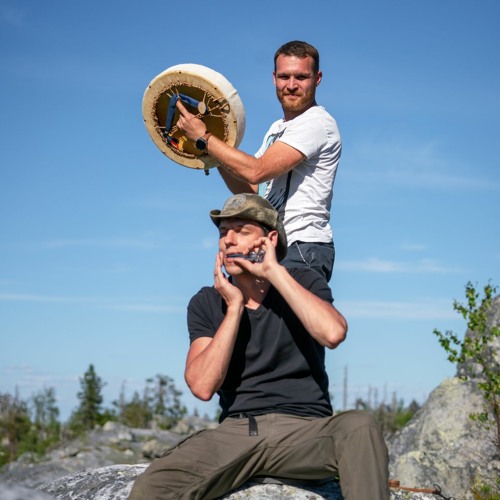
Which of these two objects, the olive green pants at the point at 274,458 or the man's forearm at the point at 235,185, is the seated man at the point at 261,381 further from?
the man's forearm at the point at 235,185

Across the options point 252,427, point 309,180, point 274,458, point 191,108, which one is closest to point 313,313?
point 252,427

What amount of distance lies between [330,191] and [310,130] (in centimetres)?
44

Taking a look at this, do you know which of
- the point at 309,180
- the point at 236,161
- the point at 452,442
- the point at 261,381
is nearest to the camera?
the point at 261,381

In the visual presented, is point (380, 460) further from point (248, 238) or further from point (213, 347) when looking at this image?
point (248, 238)

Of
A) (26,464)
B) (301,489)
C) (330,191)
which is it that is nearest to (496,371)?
(330,191)

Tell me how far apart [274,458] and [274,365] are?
47cm

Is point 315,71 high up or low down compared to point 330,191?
up

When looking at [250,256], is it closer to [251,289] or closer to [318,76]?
[251,289]

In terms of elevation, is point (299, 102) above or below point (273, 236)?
above

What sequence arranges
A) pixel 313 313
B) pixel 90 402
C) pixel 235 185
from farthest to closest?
pixel 90 402 → pixel 235 185 → pixel 313 313

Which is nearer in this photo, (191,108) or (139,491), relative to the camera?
(139,491)

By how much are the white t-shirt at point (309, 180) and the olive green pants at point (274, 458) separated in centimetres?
145

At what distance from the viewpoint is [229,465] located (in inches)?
166

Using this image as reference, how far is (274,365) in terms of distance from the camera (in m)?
4.49
